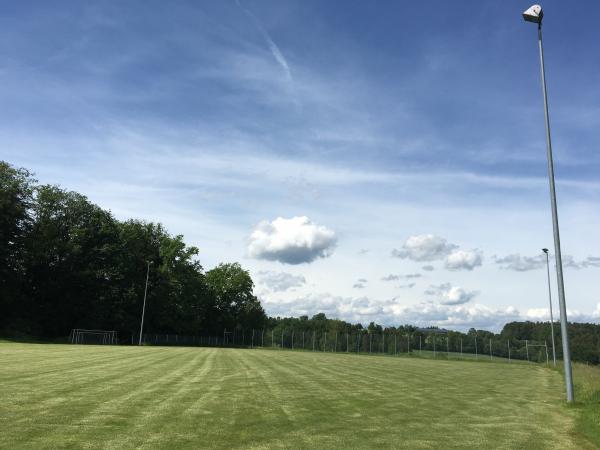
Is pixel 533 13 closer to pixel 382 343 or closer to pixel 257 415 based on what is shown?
pixel 257 415

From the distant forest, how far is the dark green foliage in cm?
14

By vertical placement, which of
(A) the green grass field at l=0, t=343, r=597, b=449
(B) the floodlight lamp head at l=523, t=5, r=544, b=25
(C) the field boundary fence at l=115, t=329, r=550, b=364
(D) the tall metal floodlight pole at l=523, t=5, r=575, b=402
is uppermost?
(B) the floodlight lamp head at l=523, t=5, r=544, b=25

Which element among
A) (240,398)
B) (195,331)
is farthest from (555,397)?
(195,331)

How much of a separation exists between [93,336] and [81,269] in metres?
10.7

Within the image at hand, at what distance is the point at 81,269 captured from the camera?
244 ft

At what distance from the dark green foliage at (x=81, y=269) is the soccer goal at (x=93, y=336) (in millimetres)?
3401

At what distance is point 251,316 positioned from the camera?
113 meters

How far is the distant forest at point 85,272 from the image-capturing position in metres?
67.2

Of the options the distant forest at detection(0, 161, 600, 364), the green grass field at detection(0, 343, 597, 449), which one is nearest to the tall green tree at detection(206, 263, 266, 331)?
the distant forest at detection(0, 161, 600, 364)

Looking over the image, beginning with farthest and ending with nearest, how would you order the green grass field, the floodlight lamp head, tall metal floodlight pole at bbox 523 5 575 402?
1. the floodlight lamp head
2. tall metal floodlight pole at bbox 523 5 575 402
3. the green grass field

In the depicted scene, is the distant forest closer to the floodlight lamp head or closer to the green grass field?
the green grass field

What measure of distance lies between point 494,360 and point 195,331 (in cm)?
5201

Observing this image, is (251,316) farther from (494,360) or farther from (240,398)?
(240,398)

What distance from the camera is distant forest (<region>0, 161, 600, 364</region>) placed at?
6719 centimetres
